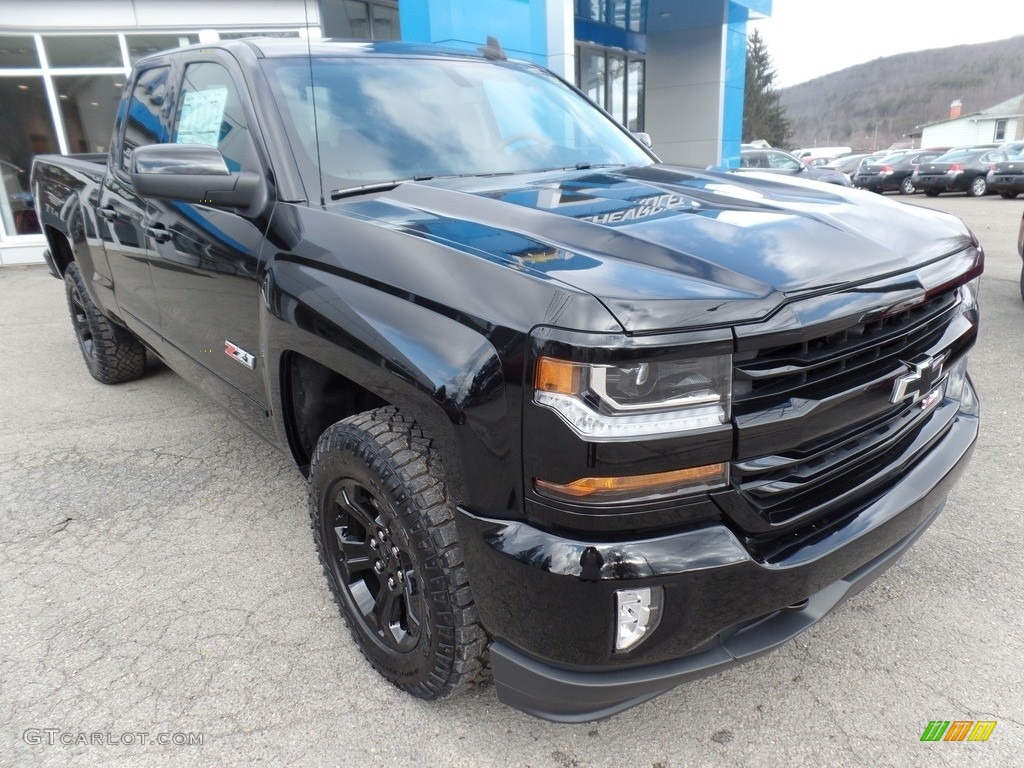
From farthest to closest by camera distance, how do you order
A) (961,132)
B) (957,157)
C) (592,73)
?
(961,132), (957,157), (592,73)

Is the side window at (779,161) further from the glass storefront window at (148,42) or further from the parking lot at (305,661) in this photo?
the parking lot at (305,661)

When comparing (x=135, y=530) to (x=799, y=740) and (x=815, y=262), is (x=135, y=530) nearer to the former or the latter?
(x=799, y=740)

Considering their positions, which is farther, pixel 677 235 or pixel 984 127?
pixel 984 127

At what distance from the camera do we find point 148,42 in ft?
36.3

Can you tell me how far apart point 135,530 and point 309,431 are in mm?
1229

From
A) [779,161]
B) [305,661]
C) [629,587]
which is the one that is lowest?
[305,661]

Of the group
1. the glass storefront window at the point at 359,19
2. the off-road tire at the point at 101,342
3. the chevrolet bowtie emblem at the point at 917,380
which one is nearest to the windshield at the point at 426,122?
the chevrolet bowtie emblem at the point at 917,380

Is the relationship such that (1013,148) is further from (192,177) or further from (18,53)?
(192,177)

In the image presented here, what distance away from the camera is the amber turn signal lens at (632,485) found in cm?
150

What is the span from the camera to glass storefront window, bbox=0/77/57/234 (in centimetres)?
1102

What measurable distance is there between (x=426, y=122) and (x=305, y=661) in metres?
1.87

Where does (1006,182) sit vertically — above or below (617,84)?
below

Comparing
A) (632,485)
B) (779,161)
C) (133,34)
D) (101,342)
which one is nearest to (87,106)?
(133,34)

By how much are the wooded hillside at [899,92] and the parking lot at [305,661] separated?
374 ft
